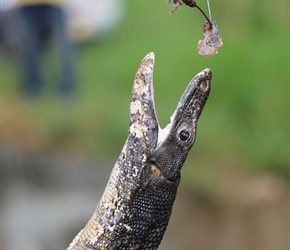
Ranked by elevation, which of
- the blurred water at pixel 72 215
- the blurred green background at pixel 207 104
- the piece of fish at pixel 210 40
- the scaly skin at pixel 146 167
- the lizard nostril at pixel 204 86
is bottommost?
the scaly skin at pixel 146 167

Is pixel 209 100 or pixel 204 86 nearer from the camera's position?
pixel 204 86

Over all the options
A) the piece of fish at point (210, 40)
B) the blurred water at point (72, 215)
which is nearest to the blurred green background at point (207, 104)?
the blurred water at point (72, 215)

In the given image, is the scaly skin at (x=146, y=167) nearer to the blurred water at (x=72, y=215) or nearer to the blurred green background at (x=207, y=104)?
the blurred water at (x=72, y=215)

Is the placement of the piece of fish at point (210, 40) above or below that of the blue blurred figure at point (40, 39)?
below

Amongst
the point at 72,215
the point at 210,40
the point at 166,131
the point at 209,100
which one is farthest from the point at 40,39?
the point at 210,40

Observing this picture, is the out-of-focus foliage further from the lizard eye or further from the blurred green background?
the lizard eye

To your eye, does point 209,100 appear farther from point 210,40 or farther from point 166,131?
point 210,40

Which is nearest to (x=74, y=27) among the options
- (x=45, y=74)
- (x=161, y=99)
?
(x=45, y=74)
